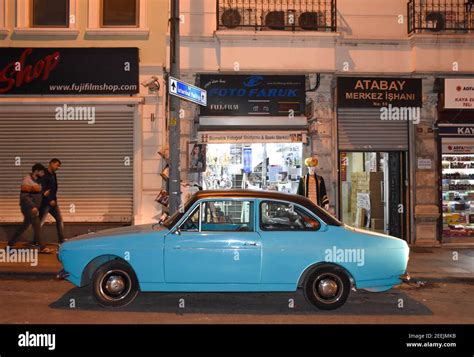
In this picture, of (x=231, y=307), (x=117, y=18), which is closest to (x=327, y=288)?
(x=231, y=307)

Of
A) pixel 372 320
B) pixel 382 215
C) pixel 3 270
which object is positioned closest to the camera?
pixel 372 320

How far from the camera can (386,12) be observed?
517 inches

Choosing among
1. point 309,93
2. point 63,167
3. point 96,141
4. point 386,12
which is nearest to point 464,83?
point 386,12

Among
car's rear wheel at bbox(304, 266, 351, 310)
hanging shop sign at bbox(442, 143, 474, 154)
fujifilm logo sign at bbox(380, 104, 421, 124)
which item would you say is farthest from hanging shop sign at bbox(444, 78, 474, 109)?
car's rear wheel at bbox(304, 266, 351, 310)

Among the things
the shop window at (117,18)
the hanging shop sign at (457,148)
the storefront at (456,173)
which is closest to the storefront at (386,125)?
the storefront at (456,173)

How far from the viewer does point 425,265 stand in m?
10.4

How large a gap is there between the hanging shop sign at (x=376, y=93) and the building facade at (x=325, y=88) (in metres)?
0.02

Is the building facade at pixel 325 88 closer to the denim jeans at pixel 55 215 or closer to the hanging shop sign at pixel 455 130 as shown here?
the hanging shop sign at pixel 455 130

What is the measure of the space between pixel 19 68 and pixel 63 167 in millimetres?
2562

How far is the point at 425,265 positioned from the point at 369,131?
4.04 meters

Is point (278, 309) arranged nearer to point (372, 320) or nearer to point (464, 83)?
point (372, 320)

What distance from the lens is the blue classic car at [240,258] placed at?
7031 mm

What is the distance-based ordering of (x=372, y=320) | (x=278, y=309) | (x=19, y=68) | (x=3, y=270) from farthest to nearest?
(x=19, y=68)
(x=3, y=270)
(x=278, y=309)
(x=372, y=320)

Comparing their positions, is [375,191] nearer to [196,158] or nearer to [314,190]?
[314,190]
